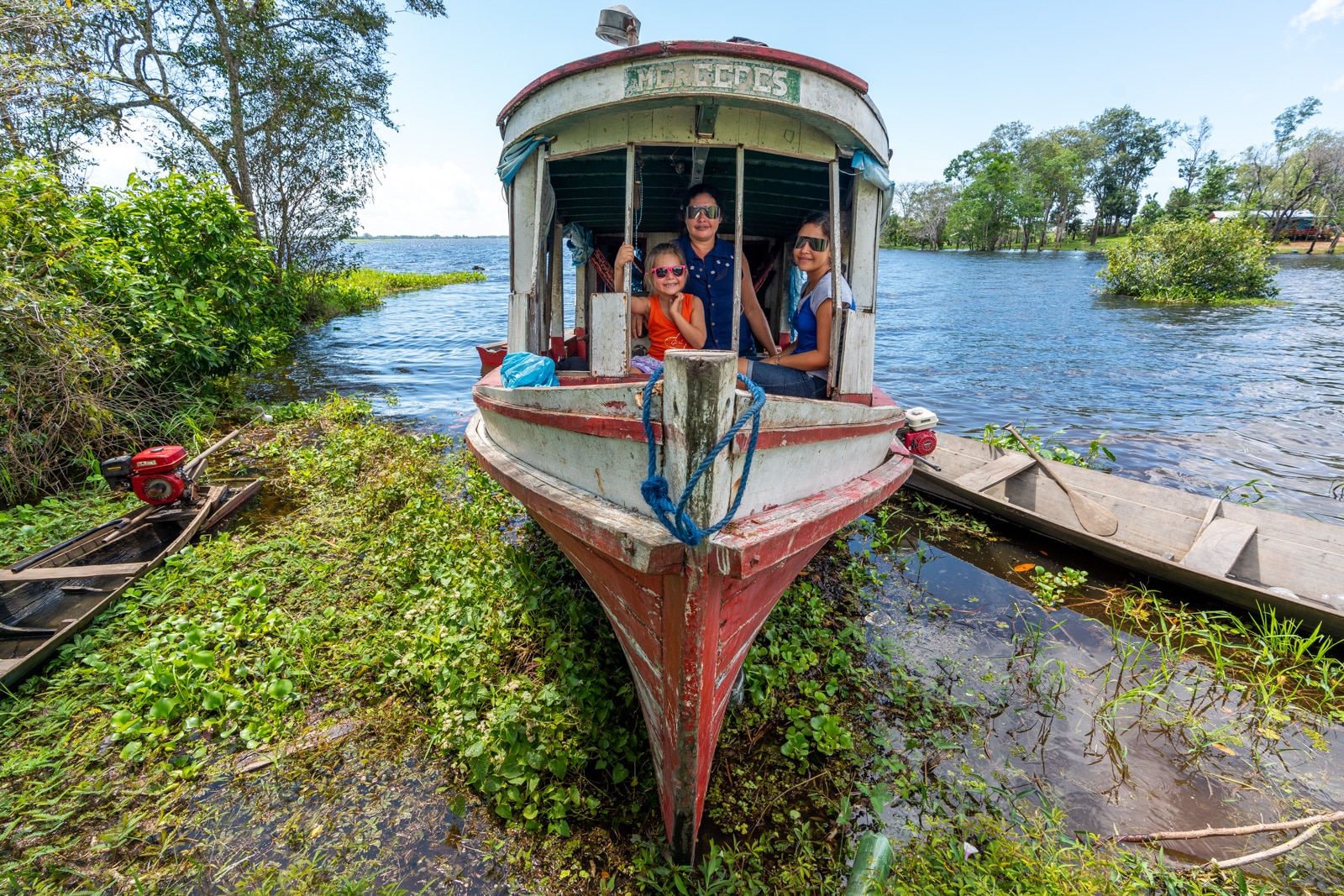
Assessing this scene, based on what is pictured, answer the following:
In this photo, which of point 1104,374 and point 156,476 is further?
point 1104,374

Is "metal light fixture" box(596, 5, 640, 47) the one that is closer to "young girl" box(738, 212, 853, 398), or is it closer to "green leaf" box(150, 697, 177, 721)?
"young girl" box(738, 212, 853, 398)

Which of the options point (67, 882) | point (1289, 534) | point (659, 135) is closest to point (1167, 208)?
point (1289, 534)

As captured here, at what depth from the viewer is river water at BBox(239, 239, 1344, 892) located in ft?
9.85

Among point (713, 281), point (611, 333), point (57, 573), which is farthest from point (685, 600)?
point (57, 573)

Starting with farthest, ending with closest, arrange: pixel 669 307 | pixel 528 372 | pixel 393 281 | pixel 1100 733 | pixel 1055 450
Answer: pixel 393 281, pixel 1055 450, pixel 669 307, pixel 528 372, pixel 1100 733

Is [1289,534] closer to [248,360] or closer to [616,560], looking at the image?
[616,560]

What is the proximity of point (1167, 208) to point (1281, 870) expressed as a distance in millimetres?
71583

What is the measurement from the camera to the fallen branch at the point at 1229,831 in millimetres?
2510

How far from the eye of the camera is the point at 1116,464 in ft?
24.2

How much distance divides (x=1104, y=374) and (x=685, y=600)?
14.3m

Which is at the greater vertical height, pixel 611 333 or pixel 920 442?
pixel 611 333

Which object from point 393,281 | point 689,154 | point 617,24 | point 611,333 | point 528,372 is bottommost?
point 528,372

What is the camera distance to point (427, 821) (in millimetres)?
2619

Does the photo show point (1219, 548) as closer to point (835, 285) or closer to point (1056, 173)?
point (835, 285)
